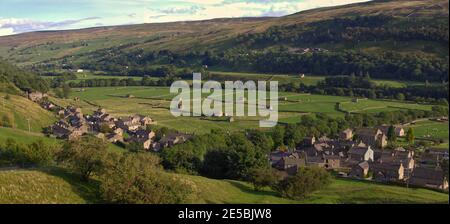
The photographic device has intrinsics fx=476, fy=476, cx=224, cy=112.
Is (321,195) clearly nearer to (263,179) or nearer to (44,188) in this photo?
(263,179)

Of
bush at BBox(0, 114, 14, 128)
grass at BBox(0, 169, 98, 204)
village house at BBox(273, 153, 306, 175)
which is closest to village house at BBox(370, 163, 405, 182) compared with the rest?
village house at BBox(273, 153, 306, 175)

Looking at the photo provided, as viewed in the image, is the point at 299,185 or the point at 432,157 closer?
the point at 299,185

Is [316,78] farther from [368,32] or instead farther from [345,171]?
[345,171]

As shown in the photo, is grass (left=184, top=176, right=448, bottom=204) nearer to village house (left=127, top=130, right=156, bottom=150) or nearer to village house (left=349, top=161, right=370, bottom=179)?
village house (left=349, top=161, right=370, bottom=179)

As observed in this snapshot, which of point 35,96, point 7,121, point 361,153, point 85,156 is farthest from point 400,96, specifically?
point 85,156

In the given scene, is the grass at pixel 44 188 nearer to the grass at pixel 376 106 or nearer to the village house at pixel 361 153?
the village house at pixel 361 153

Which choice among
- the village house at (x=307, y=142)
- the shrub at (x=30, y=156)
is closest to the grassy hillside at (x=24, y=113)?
the shrub at (x=30, y=156)
